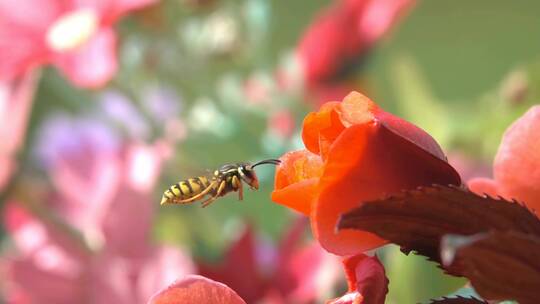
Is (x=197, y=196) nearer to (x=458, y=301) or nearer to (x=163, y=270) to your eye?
(x=458, y=301)

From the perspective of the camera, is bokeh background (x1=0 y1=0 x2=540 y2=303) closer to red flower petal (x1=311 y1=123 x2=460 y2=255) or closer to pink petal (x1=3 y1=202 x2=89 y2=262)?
pink petal (x1=3 y1=202 x2=89 y2=262)

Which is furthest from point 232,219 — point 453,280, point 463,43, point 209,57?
point 463,43

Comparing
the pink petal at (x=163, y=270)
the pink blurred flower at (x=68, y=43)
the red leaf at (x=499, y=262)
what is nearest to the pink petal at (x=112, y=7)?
the pink blurred flower at (x=68, y=43)

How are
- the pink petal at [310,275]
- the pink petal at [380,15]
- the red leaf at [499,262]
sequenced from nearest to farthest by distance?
the red leaf at [499,262] < the pink petal at [310,275] < the pink petal at [380,15]

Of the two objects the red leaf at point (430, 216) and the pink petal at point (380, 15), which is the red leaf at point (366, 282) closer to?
the red leaf at point (430, 216)

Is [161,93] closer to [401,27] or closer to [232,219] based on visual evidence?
[232,219]

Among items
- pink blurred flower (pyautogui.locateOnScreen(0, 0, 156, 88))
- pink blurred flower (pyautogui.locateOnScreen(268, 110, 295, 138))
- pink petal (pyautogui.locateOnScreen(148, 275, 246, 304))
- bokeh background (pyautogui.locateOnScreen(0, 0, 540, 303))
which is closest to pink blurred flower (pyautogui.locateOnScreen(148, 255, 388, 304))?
pink petal (pyautogui.locateOnScreen(148, 275, 246, 304))

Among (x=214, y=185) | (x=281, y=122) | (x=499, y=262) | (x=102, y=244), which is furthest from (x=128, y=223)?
(x=499, y=262)
